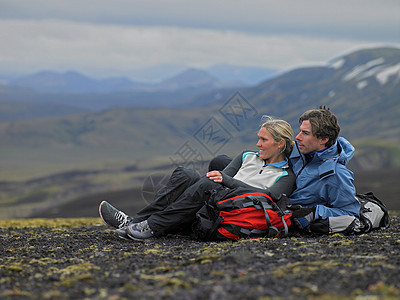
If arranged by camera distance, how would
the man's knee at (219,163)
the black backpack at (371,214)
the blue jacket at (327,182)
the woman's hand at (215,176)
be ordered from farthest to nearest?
the man's knee at (219,163)
the black backpack at (371,214)
the woman's hand at (215,176)
the blue jacket at (327,182)

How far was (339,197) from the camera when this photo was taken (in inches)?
385

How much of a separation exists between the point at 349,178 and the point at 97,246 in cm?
510

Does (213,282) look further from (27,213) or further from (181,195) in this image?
(27,213)

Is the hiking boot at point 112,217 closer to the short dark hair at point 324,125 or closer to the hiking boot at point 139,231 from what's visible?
the hiking boot at point 139,231

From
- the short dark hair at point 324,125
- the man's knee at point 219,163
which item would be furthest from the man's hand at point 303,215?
the man's knee at point 219,163

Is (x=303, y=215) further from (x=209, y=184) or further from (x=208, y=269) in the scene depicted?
(x=208, y=269)

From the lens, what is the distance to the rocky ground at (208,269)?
239 inches

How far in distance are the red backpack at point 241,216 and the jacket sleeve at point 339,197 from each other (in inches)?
30.5

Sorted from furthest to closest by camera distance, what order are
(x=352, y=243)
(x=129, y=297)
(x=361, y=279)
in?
(x=352, y=243)
(x=361, y=279)
(x=129, y=297)

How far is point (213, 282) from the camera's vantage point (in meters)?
6.48

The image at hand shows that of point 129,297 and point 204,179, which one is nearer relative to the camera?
point 129,297

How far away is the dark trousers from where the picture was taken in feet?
32.4

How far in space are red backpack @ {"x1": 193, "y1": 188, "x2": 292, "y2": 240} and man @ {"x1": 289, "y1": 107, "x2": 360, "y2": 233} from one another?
1.64ft

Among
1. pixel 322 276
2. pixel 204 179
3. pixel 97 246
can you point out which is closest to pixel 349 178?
pixel 204 179
